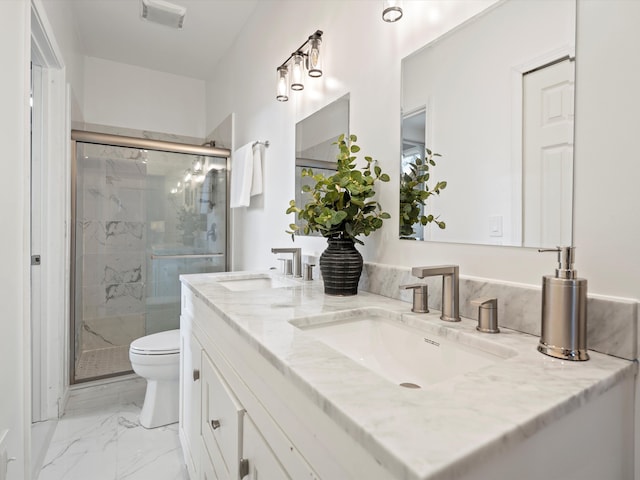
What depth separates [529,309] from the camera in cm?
78

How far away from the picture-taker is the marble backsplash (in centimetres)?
64

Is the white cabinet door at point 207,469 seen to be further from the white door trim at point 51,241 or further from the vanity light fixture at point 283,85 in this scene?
the vanity light fixture at point 283,85

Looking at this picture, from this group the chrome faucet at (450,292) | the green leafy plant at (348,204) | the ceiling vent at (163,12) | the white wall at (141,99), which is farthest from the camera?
the white wall at (141,99)

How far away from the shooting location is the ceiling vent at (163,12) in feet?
7.21

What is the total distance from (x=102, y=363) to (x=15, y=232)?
167cm

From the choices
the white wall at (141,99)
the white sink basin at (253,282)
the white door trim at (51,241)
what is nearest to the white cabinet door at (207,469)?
the white sink basin at (253,282)

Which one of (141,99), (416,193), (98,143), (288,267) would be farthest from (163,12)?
(416,193)

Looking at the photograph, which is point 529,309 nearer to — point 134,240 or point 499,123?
point 499,123

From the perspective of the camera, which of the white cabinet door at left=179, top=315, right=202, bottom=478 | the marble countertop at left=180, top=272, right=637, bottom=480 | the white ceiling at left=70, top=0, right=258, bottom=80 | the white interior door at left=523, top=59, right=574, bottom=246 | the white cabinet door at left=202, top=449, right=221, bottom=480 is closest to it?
the marble countertop at left=180, top=272, right=637, bottom=480

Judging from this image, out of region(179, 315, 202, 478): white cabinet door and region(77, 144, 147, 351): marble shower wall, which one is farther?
region(77, 144, 147, 351): marble shower wall

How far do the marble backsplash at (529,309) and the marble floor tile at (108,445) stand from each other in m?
1.32

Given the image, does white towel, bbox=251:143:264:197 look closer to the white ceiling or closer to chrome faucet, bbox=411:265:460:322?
the white ceiling

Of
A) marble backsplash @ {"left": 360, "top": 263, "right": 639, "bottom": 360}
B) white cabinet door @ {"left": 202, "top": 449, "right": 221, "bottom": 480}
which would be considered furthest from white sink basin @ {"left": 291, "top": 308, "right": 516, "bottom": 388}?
white cabinet door @ {"left": 202, "top": 449, "right": 221, "bottom": 480}

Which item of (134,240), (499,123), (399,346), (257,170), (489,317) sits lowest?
(399,346)
